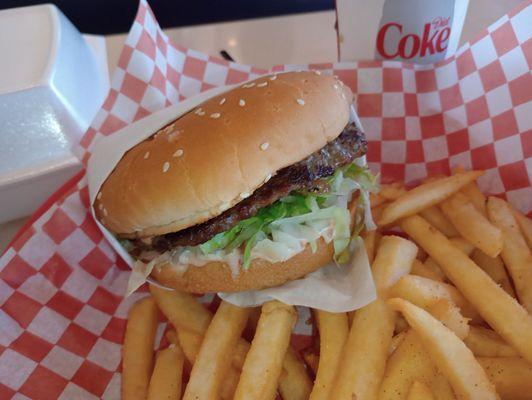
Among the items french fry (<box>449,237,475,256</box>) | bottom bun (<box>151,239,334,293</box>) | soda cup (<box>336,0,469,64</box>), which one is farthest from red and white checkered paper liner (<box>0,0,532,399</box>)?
french fry (<box>449,237,475,256</box>)

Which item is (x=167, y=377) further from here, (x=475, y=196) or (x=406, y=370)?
(x=475, y=196)

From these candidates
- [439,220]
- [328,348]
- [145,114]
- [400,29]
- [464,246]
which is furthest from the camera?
[145,114]

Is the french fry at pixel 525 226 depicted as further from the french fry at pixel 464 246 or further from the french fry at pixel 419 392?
the french fry at pixel 419 392

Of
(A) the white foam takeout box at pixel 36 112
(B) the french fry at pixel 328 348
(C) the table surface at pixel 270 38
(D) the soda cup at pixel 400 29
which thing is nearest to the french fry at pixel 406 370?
(B) the french fry at pixel 328 348

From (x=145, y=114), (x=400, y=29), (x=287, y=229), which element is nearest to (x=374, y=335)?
(x=287, y=229)

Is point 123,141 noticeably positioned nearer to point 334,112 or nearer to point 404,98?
point 334,112

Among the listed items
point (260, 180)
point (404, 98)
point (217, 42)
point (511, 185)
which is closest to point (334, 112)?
point (260, 180)
